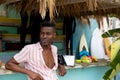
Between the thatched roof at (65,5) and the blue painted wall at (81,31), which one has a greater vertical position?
the thatched roof at (65,5)

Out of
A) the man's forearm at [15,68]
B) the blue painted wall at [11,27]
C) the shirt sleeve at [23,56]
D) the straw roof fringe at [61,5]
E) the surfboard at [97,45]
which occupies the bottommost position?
the surfboard at [97,45]

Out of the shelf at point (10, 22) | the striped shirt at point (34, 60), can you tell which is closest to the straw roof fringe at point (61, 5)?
the striped shirt at point (34, 60)

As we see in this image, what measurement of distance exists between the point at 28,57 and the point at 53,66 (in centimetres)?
37

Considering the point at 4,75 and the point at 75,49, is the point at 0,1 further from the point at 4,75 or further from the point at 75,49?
the point at 75,49

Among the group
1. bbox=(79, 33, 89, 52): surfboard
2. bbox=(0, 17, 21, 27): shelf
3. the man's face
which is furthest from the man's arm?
bbox=(79, 33, 89, 52): surfboard

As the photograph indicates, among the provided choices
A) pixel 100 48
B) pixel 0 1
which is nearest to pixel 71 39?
pixel 100 48

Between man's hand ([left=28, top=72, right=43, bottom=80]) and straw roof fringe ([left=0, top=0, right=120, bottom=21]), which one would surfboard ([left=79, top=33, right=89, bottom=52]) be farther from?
man's hand ([left=28, top=72, right=43, bottom=80])

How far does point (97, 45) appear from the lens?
22.6ft

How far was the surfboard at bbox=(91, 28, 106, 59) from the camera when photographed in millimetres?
6727

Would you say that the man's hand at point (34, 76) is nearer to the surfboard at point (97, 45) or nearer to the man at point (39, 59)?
the man at point (39, 59)

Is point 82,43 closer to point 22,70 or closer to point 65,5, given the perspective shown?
point 65,5

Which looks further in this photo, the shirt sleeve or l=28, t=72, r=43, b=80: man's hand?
the shirt sleeve

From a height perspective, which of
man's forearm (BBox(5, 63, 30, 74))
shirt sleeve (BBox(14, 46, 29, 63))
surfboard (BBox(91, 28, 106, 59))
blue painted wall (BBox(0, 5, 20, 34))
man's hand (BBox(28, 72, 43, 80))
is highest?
blue painted wall (BBox(0, 5, 20, 34))

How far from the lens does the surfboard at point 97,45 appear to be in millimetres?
6727
